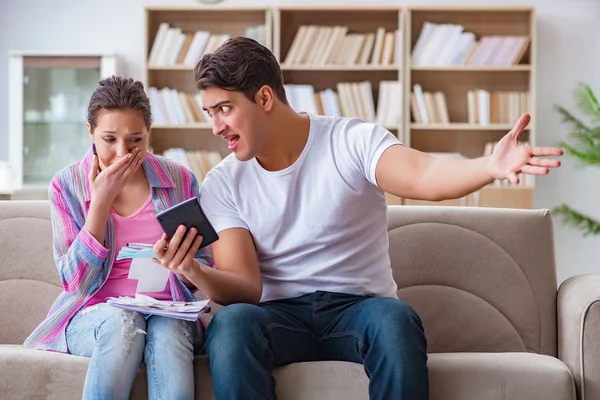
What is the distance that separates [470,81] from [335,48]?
90 cm

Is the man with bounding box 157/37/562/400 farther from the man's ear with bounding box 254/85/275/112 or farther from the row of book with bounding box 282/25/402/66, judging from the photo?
the row of book with bounding box 282/25/402/66

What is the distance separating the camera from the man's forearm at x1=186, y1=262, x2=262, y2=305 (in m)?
1.91

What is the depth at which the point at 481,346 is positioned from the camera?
90.9 inches

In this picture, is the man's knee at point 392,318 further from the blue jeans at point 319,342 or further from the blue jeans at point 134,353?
the blue jeans at point 134,353

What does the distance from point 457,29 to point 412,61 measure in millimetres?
336

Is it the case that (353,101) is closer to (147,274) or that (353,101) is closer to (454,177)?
(147,274)

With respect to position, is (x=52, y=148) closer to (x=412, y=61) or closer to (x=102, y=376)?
(x=412, y=61)

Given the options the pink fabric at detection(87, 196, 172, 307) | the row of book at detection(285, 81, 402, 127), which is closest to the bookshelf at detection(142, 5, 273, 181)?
the row of book at detection(285, 81, 402, 127)

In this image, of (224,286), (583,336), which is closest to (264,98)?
(224,286)

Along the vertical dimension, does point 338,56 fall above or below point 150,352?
above

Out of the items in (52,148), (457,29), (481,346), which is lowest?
(481,346)

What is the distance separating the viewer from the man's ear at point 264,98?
2.04 m

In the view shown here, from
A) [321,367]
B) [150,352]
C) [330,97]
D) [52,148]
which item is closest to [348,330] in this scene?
[321,367]

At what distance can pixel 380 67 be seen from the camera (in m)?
5.23
